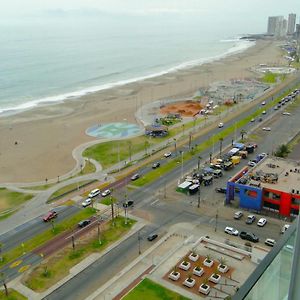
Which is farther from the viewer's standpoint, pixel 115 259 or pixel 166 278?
pixel 115 259

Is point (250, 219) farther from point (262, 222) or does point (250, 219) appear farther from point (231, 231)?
point (231, 231)

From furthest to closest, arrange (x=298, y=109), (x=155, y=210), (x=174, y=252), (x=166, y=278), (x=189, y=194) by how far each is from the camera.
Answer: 1. (x=298, y=109)
2. (x=189, y=194)
3. (x=155, y=210)
4. (x=174, y=252)
5. (x=166, y=278)

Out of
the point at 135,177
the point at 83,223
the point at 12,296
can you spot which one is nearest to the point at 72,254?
the point at 83,223

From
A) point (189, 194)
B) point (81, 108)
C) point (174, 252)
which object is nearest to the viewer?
point (174, 252)

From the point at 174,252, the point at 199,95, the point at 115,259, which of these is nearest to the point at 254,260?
the point at 174,252

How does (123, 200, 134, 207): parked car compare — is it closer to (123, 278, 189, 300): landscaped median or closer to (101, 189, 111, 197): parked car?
(101, 189, 111, 197): parked car

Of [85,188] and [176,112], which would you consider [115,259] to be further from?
[176,112]

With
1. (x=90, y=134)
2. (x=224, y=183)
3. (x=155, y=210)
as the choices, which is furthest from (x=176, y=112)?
(x=155, y=210)

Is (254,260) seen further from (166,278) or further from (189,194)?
(189,194)
